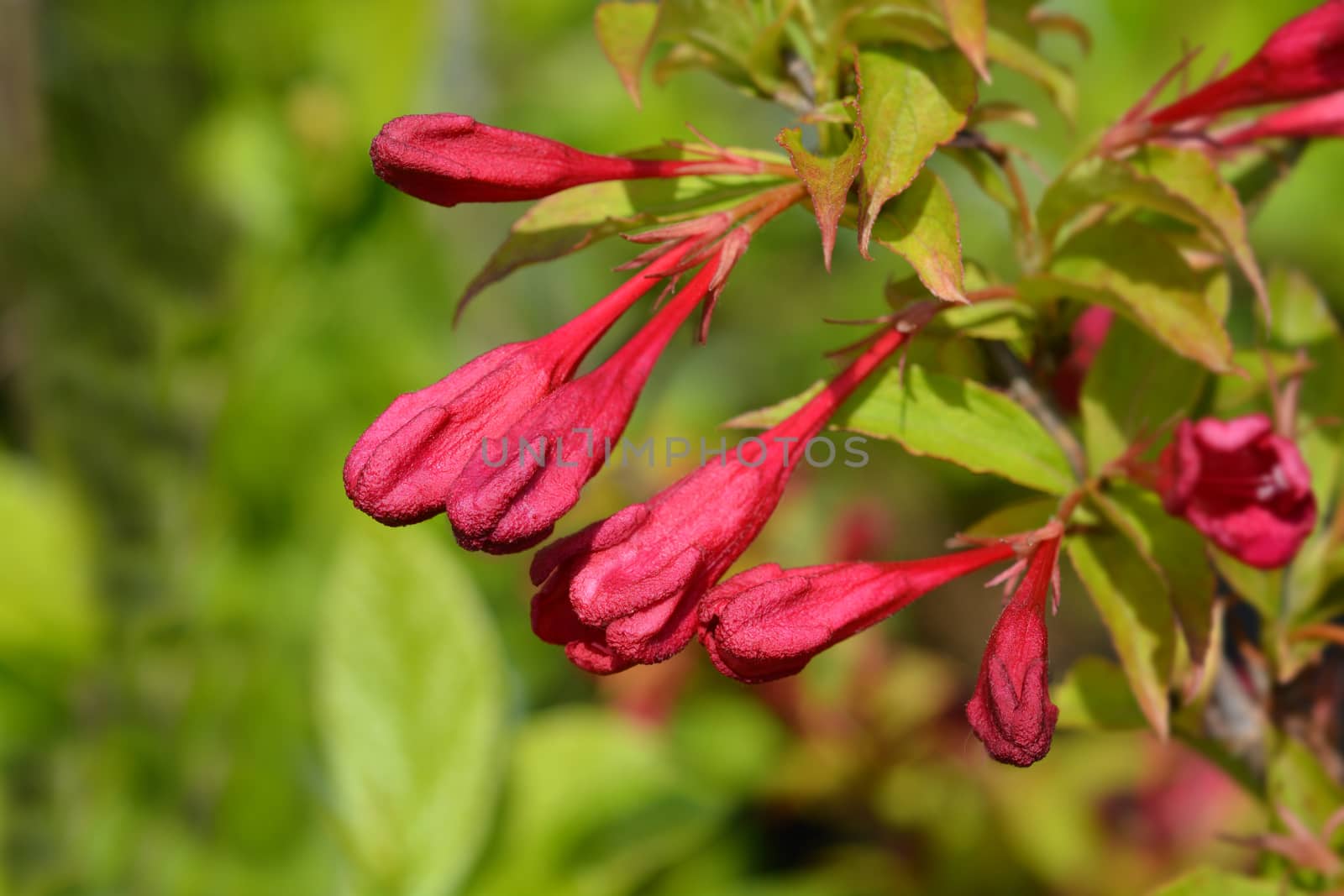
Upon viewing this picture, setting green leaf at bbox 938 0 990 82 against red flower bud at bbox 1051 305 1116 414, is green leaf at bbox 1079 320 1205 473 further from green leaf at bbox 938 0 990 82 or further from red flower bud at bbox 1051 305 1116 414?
green leaf at bbox 938 0 990 82

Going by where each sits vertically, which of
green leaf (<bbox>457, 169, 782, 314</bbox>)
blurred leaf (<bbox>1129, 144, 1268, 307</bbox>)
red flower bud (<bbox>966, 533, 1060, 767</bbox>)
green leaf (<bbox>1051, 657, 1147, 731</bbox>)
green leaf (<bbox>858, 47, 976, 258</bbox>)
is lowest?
green leaf (<bbox>1051, 657, 1147, 731</bbox>)

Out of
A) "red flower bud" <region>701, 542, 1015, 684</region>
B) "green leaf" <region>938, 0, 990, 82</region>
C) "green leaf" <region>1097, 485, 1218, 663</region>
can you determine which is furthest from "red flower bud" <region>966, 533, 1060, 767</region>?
"green leaf" <region>938, 0, 990, 82</region>

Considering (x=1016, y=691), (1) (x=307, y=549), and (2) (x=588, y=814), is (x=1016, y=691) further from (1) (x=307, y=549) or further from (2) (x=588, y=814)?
(1) (x=307, y=549)

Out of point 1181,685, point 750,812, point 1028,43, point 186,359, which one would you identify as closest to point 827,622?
point 1181,685

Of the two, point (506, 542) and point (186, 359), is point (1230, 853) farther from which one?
point (186, 359)

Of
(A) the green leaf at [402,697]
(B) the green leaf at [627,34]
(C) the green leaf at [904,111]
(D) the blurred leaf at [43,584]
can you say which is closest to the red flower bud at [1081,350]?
(C) the green leaf at [904,111]

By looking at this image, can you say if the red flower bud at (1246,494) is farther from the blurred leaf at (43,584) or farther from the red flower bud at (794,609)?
the blurred leaf at (43,584)

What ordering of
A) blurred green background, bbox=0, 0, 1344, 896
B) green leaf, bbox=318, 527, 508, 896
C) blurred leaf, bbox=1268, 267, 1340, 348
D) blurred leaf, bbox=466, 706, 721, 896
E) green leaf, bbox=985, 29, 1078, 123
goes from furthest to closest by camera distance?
blurred green background, bbox=0, 0, 1344, 896, blurred leaf, bbox=466, 706, 721, 896, green leaf, bbox=318, 527, 508, 896, blurred leaf, bbox=1268, 267, 1340, 348, green leaf, bbox=985, 29, 1078, 123
